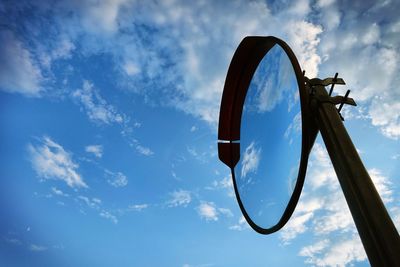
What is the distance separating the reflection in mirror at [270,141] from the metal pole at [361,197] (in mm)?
321

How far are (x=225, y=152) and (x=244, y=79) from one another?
0.85 m

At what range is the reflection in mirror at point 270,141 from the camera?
2.32 metres

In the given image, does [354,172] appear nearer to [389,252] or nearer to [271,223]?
[389,252]

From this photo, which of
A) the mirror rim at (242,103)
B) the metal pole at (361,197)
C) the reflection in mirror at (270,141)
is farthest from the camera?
the reflection in mirror at (270,141)

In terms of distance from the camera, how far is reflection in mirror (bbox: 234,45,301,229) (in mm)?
2318

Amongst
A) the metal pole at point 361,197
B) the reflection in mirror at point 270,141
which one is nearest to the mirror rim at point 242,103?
the reflection in mirror at point 270,141

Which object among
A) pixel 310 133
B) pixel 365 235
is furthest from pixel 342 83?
pixel 365 235

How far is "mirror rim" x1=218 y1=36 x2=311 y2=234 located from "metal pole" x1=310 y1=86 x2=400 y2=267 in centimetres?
16

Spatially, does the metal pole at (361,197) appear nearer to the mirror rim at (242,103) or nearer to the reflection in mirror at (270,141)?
the mirror rim at (242,103)

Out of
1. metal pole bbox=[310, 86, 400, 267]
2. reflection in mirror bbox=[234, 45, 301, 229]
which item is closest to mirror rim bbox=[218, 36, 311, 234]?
reflection in mirror bbox=[234, 45, 301, 229]

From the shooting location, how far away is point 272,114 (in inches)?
113

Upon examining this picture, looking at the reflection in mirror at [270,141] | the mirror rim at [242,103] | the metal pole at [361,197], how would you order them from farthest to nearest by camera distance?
the reflection in mirror at [270,141], the mirror rim at [242,103], the metal pole at [361,197]

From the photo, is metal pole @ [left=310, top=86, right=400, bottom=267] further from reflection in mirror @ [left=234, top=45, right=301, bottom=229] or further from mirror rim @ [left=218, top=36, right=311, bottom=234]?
reflection in mirror @ [left=234, top=45, right=301, bottom=229]

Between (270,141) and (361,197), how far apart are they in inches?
53.9
